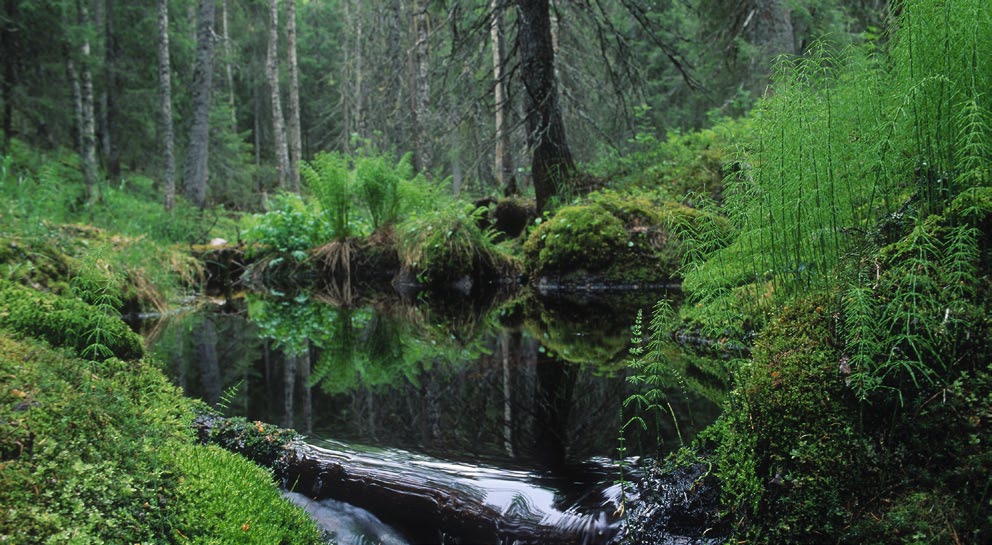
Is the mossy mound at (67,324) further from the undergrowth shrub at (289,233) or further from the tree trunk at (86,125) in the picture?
the tree trunk at (86,125)

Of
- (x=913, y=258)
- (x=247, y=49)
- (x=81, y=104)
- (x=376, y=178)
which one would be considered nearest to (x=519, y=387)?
(x=913, y=258)

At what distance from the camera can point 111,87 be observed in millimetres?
18172

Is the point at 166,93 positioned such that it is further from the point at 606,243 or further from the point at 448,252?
the point at 606,243

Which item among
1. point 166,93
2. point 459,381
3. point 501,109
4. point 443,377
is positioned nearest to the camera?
point 459,381

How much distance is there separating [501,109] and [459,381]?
6335 millimetres

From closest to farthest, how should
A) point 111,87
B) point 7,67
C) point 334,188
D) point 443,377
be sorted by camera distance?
point 443,377, point 334,188, point 7,67, point 111,87

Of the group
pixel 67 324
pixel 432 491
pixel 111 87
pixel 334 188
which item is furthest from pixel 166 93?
pixel 432 491

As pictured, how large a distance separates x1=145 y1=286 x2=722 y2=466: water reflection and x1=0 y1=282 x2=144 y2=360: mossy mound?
548 mm

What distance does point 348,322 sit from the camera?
6547 millimetres

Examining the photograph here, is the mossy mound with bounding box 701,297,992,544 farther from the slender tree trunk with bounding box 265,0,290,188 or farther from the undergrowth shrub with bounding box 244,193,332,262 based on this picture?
the slender tree trunk with bounding box 265,0,290,188

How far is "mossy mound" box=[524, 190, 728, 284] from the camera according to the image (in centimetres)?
825

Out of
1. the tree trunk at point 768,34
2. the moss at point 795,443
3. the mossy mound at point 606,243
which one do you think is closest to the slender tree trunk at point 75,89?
the mossy mound at point 606,243

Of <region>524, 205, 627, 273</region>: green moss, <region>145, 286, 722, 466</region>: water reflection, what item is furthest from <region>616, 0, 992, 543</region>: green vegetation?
<region>524, 205, 627, 273</region>: green moss

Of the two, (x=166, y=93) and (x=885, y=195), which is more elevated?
(x=166, y=93)
